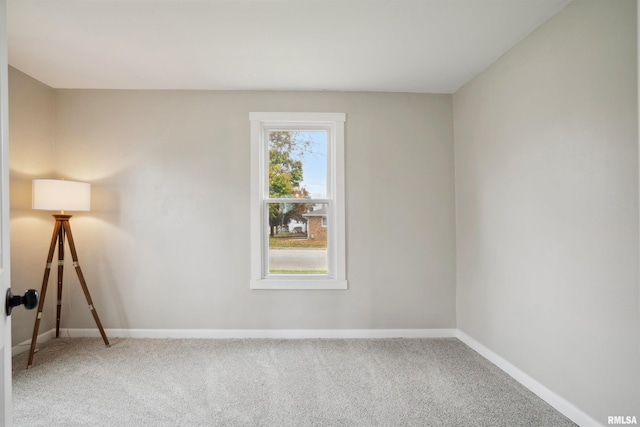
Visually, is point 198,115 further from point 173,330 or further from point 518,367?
point 518,367

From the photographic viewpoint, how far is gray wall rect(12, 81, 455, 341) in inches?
141

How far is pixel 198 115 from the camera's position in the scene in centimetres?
363

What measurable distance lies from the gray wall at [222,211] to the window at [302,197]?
130 mm

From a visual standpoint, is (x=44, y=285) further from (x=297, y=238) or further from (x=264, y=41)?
(x=264, y=41)

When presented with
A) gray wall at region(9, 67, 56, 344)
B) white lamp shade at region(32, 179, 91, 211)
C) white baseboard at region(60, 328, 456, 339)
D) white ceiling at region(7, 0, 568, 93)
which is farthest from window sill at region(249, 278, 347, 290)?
gray wall at region(9, 67, 56, 344)

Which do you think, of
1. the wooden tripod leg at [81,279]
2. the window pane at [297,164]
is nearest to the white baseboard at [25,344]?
the wooden tripod leg at [81,279]

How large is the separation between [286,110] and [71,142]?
2143 millimetres

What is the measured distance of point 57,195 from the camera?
3.08 meters

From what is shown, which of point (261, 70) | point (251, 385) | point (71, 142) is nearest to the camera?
point (251, 385)

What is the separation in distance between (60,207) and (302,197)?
2.14 meters

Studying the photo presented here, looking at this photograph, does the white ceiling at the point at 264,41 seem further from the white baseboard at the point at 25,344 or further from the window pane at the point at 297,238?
the white baseboard at the point at 25,344

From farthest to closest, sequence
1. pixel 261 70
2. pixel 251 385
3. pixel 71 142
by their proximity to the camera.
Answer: pixel 71 142 < pixel 261 70 < pixel 251 385

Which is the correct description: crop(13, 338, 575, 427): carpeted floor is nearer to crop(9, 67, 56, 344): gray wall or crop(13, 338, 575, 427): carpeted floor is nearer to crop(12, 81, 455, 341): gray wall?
crop(12, 81, 455, 341): gray wall

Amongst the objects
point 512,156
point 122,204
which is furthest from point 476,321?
point 122,204
